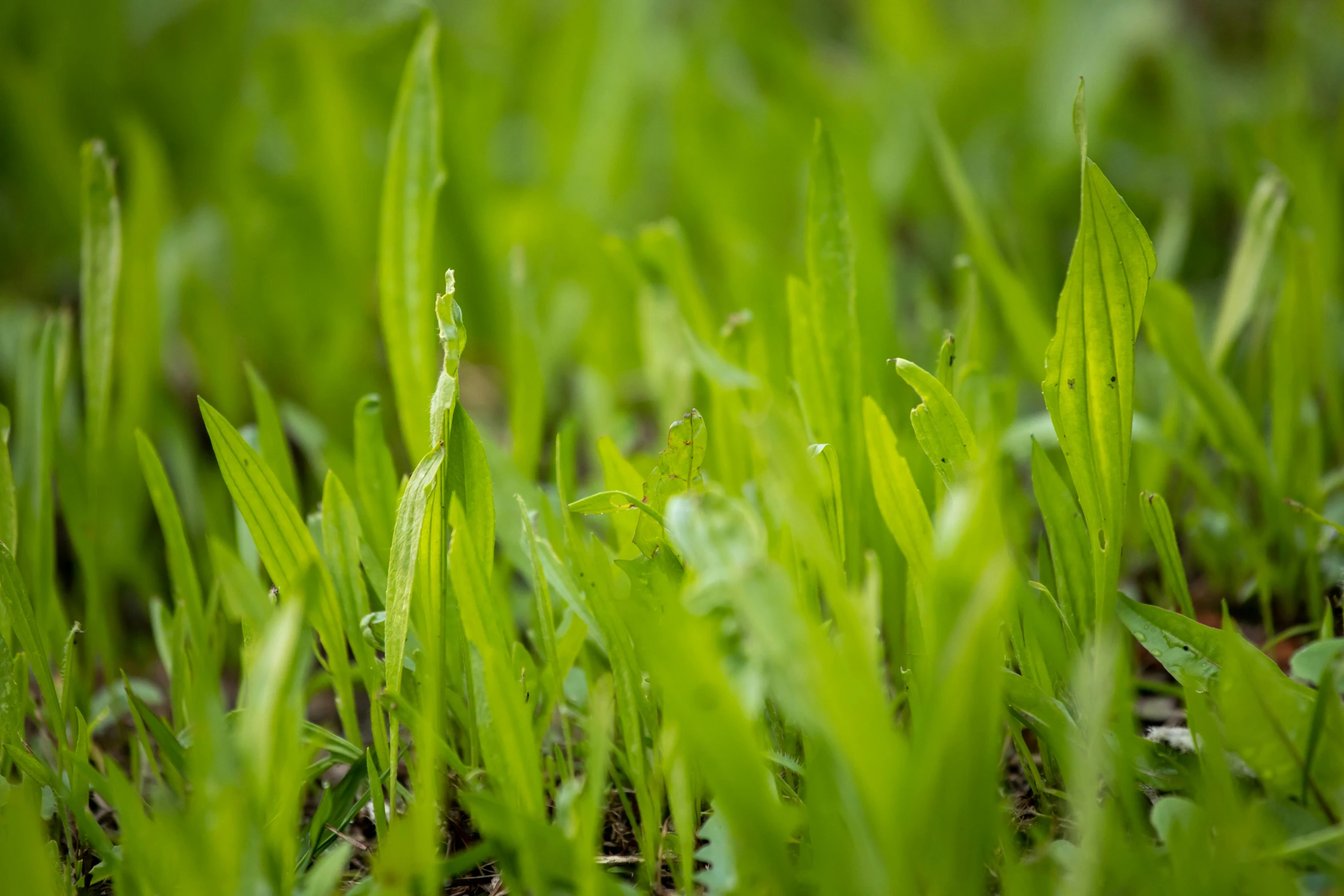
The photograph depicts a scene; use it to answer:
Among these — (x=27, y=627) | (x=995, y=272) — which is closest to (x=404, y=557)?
(x=27, y=627)

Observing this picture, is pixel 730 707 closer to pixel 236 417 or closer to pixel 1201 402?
pixel 1201 402

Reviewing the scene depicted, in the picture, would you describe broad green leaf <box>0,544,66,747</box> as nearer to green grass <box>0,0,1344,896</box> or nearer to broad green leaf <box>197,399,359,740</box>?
green grass <box>0,0,1344,896</box>

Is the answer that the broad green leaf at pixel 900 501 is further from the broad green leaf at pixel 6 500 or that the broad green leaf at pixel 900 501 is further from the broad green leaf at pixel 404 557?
the broad green leaf at pixel 6 500

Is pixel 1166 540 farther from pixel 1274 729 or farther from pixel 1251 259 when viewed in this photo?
pixel 1251 259

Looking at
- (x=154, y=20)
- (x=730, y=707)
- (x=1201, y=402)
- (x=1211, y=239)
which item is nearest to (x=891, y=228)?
(x=1211, y=239)

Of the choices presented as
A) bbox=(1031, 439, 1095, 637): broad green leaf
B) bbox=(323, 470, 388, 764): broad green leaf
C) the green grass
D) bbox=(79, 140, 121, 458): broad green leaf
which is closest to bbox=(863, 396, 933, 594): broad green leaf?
the green grass

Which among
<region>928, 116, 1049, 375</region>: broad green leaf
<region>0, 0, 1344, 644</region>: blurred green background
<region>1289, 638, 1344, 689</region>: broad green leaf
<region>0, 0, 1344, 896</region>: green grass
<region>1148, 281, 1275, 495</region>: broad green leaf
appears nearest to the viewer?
<region>0, 0, 1344, 896</region>: green grass
